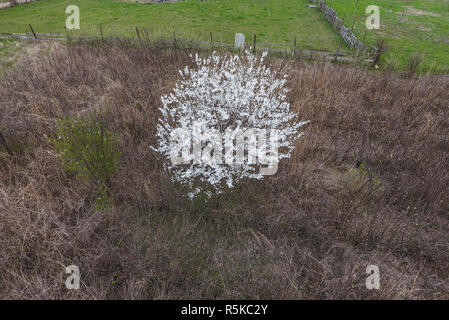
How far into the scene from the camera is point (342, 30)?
1241 centimetres

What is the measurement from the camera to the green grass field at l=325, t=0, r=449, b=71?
32.9 feet

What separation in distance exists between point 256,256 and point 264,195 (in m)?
1.27

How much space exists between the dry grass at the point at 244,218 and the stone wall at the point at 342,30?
5451 millimetres

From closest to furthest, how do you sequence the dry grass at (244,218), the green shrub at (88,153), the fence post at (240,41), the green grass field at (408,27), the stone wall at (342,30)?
the dry grass at (244,218), the green shrub at (88,153), the fence post at (240,41), the green grass field at (408,27), the stone wall at (342,30)

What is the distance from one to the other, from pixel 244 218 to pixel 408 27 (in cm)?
1678

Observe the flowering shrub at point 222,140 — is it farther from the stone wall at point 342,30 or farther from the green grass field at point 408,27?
the stone wall at point 342,30

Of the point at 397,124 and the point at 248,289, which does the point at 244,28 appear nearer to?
the point at 397,124

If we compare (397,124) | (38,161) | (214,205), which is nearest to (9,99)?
(38,161)

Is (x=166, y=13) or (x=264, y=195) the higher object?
(x=166, y=13)

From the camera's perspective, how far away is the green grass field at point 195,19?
41.2ft

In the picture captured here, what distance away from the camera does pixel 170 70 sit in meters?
8.16

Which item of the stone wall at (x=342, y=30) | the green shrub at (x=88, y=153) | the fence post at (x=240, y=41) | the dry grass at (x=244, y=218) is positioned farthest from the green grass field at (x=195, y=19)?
the green shrub at (x=88, y=153)

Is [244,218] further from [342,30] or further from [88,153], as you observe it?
[342,30]

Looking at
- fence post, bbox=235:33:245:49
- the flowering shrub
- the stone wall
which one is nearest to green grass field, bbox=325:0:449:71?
the stone wall
